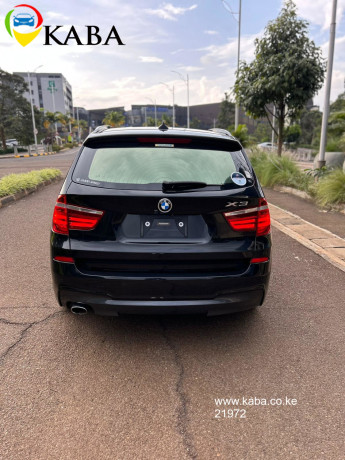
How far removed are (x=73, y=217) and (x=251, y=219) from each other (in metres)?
1.34

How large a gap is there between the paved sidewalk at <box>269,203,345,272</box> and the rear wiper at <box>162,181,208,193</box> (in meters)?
2.99

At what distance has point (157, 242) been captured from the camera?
264 cm

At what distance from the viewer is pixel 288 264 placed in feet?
16.4

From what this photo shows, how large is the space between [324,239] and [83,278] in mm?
4648

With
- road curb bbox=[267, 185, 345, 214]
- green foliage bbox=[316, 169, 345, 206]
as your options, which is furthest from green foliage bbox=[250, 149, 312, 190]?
green foliage bbox=[316, 169, 345, 206]

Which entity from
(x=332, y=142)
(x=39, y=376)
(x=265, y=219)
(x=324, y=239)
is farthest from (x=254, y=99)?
(x=39, y=376)

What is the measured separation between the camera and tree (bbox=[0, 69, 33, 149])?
4232 cm

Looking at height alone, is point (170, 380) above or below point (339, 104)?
below

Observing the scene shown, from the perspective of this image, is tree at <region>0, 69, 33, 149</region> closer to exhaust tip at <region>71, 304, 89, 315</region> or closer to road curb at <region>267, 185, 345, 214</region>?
road curb at <region>267, 185, 345, 214</region>

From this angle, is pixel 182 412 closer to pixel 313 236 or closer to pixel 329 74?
pixel 313 236

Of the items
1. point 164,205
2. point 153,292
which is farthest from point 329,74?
point 153,292

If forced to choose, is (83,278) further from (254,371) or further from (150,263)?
(254,371)

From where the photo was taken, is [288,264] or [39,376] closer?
[39,376]

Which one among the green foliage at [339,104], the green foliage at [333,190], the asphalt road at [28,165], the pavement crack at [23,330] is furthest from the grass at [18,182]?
the green foliage at [339,104]
